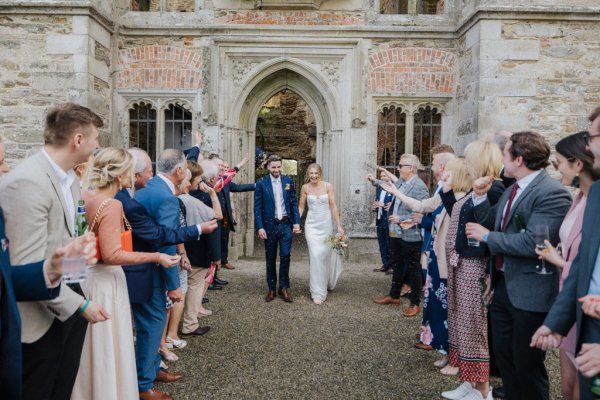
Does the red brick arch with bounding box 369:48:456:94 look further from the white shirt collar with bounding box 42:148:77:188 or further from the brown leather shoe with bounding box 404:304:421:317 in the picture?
the white shirt collar with bounding box 42:148:77:188

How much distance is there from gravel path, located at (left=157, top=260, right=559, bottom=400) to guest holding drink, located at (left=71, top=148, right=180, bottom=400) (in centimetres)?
89

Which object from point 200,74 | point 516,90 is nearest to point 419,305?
point 516,90

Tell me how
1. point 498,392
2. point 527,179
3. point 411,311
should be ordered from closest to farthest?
point 527,179, point 498,392, point 411,311

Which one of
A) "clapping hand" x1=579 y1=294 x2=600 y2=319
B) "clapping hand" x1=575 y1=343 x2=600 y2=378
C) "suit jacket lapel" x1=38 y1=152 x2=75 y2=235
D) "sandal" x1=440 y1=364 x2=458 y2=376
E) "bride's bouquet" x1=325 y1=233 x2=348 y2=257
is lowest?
"sandal" x1=440 y1=364 x2=458 y2=376

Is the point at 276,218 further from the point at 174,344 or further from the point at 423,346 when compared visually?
the point at 423,346

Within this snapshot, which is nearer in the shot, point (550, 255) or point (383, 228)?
point (550, 255)

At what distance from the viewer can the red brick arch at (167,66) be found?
8828 millimetres

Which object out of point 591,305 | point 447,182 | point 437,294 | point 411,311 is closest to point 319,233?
point 411,311

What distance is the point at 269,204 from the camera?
657 centimetres

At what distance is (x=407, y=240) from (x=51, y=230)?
449 cm

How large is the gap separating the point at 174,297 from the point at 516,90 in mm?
6574

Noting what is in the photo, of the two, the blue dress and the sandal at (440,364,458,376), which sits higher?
the blue dress

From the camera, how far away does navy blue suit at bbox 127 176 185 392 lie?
3.42 m

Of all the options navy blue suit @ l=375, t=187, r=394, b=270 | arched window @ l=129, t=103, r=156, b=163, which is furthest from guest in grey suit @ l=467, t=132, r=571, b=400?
arched window @ l=129, t=103, r=156, b=163
